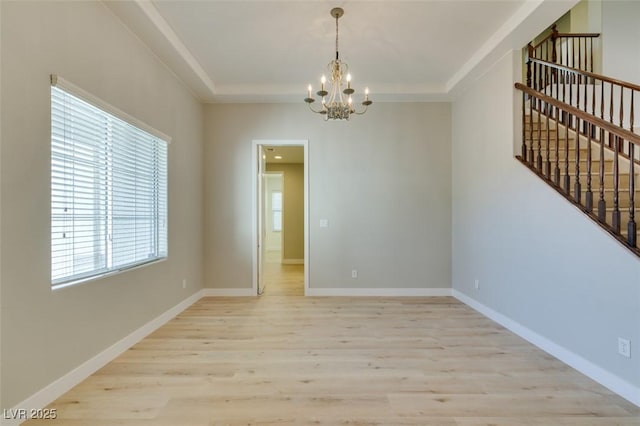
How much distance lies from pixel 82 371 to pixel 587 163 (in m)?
4.28

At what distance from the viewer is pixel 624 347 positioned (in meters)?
2.01

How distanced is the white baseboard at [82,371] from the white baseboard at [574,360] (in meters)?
3.82

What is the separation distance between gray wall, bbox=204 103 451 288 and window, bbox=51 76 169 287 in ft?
4.35

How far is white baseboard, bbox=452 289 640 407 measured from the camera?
78.1 inches

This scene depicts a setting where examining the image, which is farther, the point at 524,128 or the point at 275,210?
the point at 275,210

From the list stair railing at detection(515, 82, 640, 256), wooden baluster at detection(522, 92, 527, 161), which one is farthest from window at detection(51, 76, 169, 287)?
wooden baluster at detection(522, 92, 527, 161)

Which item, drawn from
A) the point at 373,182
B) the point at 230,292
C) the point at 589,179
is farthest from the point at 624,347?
the point at 230,292

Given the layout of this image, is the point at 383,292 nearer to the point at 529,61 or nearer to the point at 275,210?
the point at 529,61

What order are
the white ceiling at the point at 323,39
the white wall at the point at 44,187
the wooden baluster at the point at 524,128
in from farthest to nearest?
1. the wooden baluster at the point at 524,128
2. the white ceiling at the point at 323,39
3. the white wall at the point at 44,187

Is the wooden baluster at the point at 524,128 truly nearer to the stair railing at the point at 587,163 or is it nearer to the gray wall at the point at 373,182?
the stair railing at the point at 587,163

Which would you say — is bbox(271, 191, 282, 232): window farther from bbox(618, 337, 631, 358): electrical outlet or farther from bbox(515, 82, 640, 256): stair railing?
bbox(618, 337, 631, 358): electrical outlet

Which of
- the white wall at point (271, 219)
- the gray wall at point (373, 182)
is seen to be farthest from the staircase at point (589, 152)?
the white wall at point (271, 219)

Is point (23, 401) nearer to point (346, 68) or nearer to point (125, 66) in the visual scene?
point (125, 66)

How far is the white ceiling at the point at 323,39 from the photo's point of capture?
2564 mm
